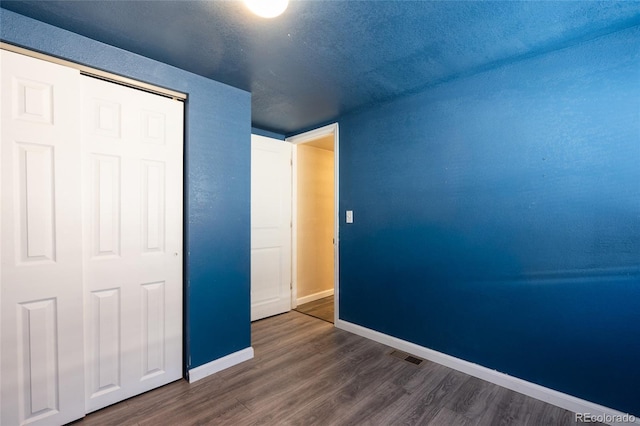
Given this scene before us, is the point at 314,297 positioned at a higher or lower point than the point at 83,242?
lower

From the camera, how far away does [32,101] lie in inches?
61.6

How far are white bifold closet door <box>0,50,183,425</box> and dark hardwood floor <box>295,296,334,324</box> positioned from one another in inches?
68.4

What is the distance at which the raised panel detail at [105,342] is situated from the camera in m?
1.77

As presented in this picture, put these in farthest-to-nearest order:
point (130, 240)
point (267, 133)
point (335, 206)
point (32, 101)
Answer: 1. point (267, 133)
2. point (335, 206)
3. point (130, 240)
4. point (32, 101)

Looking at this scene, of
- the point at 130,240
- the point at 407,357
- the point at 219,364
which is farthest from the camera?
the point at 407,357

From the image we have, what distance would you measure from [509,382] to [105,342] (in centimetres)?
281

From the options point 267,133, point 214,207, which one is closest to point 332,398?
point 214,207

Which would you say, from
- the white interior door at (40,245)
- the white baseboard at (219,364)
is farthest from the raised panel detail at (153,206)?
the white baseboard at (219,364)

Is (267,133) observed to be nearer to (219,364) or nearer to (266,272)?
(266,272)

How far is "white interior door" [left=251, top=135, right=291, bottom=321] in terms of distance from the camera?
333cm

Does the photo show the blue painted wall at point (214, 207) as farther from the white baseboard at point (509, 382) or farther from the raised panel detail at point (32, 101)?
the white baseboard at point (509, 382)

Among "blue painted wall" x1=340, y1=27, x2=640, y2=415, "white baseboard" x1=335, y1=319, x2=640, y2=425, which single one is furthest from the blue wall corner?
"white baseboard" x1=335, y1=319, x2=640, y2=425

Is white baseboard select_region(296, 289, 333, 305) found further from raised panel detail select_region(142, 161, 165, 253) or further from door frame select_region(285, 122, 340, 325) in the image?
raised panel detail select_region(142, 161, 165, 253)

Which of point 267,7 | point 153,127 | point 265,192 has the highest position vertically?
point 267,7
